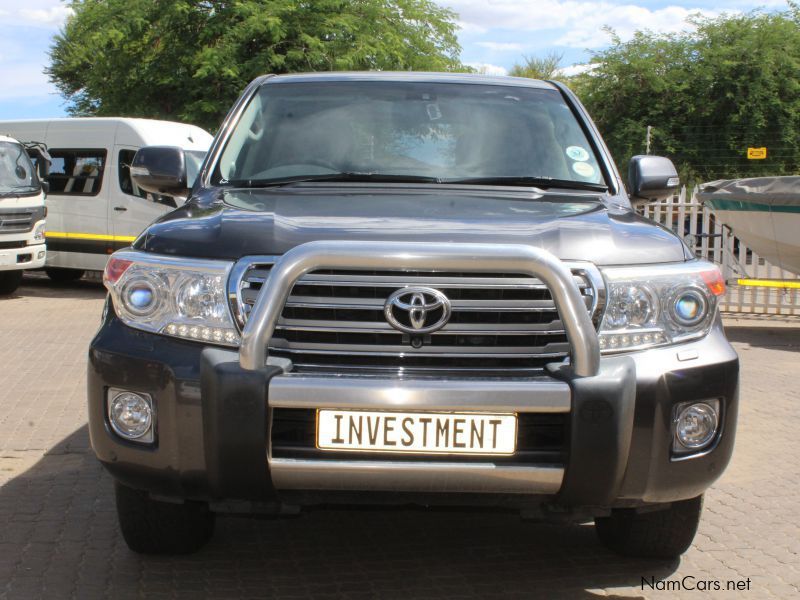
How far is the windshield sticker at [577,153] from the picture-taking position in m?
4.56

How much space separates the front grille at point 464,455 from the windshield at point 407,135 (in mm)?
1418

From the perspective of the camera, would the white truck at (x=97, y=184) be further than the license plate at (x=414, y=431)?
Yes

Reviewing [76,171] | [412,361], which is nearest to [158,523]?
[412,361]

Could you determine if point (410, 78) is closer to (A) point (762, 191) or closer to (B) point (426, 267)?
(B) point (426, 267)

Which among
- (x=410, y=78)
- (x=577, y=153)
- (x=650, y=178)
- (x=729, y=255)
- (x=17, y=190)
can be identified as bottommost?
(x=729, y=255)

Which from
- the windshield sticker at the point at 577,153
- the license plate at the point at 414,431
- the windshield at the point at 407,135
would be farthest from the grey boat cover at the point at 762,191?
the license plate at the point at 414,431

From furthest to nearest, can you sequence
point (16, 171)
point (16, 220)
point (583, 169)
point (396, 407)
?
point (16, 171)
point (16, 220)
point (583, 169)
point (396, 407)

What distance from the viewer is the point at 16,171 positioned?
15289 mm

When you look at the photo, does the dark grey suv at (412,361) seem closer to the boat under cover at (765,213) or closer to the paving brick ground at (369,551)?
the paving brick ground at (369,551)

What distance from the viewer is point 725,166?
34125 millimetres

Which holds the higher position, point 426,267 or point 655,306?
point 426,267

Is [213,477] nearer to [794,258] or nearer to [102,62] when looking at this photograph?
[794,258]

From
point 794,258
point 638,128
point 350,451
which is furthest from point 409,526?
point 638,128

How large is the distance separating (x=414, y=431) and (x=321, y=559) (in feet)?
4.00
